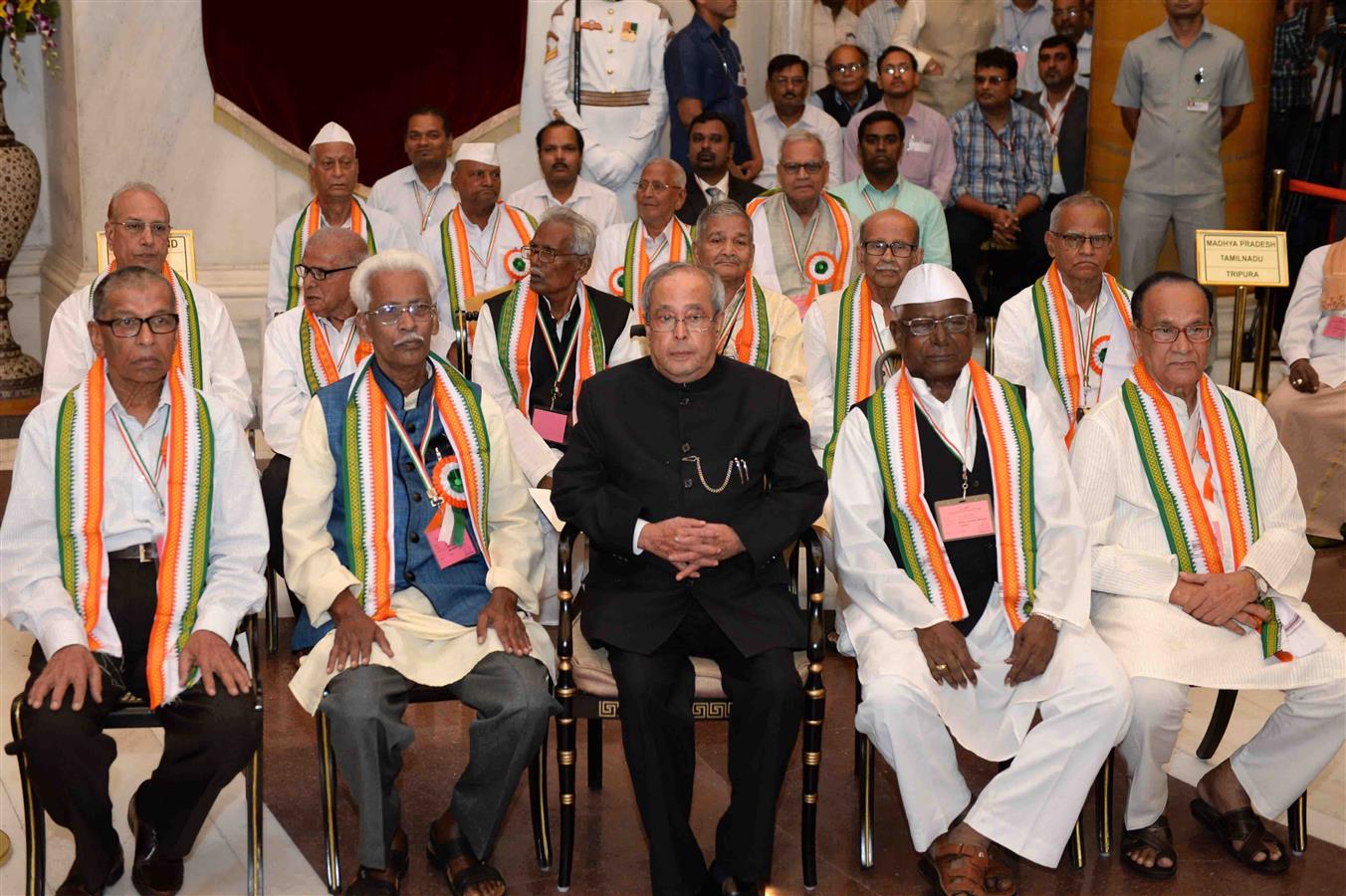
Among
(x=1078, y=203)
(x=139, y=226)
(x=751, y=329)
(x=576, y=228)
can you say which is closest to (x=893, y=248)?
(x=751, y=329)

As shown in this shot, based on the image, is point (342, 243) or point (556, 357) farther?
point (556, 357)

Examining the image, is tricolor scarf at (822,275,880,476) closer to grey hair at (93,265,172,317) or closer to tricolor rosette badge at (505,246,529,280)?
tricolor rosette badge at (505,246,529,280)

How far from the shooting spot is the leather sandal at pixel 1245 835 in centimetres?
431

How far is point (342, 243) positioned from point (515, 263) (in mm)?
1669

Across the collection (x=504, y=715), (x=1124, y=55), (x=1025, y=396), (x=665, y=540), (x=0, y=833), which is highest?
(x=1124, y=55)

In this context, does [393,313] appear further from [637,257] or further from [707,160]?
[707,160]

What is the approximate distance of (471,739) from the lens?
4004mm

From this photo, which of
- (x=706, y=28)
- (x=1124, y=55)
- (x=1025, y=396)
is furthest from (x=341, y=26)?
(x=1025, y=396)

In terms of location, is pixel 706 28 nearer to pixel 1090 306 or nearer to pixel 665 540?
pixel 1090 306

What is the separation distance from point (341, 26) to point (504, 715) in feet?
19.8

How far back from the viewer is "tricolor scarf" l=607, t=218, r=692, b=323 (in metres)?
7.11

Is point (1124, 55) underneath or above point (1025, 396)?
above

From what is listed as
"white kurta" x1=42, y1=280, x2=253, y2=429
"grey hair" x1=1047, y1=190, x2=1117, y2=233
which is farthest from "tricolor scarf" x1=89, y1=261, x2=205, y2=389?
"grey hair" x1=1047, y1=190, x2=1117, y2=233

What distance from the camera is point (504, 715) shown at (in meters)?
4.01
